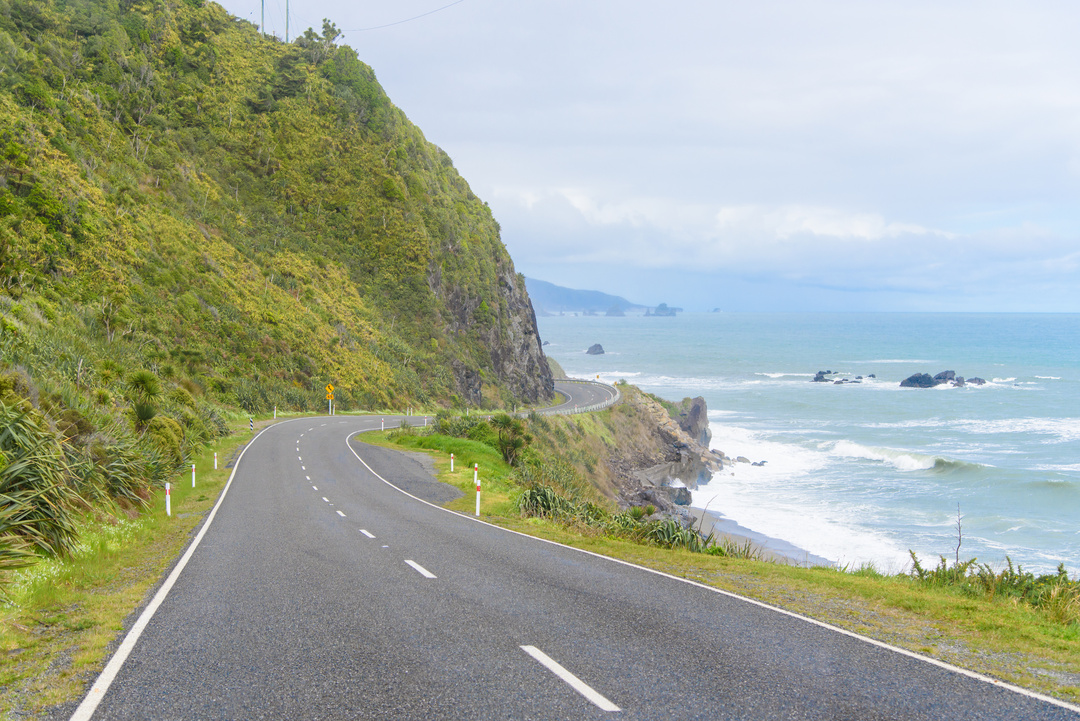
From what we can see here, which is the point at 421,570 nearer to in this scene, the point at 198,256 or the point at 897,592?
the point at 897,592

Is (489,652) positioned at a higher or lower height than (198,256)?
lower

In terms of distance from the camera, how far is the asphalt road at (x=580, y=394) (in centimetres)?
6366

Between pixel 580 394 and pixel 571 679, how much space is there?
70.3 metres

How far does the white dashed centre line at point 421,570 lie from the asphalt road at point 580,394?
151 feet

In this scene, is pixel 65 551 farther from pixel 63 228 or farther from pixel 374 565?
pixel 63 228

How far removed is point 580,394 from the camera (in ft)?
249

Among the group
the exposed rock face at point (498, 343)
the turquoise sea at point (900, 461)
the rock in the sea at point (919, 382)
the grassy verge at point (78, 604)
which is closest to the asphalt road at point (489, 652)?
the grassy verge at point (78, 604)

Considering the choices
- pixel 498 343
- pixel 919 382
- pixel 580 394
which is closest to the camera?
pixel 580 394

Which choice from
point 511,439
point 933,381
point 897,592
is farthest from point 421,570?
point 933,381

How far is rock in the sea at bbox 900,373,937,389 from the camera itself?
101 meters

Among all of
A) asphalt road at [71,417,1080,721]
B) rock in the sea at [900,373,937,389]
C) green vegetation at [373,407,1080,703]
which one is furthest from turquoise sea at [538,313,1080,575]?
asphalt road at [71,417,1080,721]

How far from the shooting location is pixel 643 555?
A: 41.2ft

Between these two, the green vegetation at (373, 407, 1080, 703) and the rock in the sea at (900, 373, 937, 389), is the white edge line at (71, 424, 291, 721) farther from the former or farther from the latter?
the rock in the sea at (900, 373, 937, 389)

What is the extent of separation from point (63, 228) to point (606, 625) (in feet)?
146
